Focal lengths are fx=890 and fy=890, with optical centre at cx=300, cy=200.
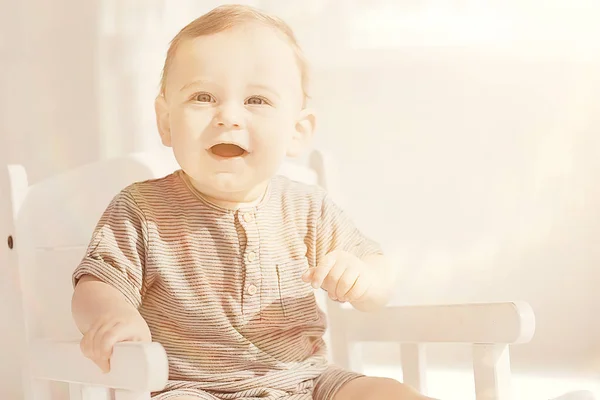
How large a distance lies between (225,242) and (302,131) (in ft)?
0.39

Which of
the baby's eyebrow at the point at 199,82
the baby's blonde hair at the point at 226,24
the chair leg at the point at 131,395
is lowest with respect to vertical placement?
the chair leg at the point at 131,395

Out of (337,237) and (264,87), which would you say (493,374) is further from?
(264,87)

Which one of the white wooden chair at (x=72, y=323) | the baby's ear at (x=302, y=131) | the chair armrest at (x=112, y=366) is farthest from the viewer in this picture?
the baby's ear at (x=302, y=131)

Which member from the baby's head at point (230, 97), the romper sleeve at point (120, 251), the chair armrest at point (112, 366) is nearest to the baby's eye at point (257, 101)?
the baby's head at point (230, 97)

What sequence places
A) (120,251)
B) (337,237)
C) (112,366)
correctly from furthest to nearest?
1. (337,237)
2. (120,251)
3. (112,366)

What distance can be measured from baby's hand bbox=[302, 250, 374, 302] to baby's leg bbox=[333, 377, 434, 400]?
69 mm

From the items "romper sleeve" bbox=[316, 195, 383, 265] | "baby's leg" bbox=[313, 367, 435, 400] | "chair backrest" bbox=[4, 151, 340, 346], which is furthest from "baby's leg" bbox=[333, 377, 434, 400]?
"chair backrest" bbox=[4, 151, 340, 346]

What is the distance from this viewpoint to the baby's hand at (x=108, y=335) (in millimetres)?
594

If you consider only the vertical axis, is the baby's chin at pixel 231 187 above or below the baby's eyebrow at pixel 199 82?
below

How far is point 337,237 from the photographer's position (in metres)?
0.80

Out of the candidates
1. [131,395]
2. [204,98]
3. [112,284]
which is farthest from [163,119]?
[131,395]

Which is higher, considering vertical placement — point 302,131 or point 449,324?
point 302,131

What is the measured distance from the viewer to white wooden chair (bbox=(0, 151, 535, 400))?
66 cm

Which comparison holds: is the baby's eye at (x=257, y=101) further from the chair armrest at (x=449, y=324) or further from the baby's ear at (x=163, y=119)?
the chair armrest at (x=449, y=324)
